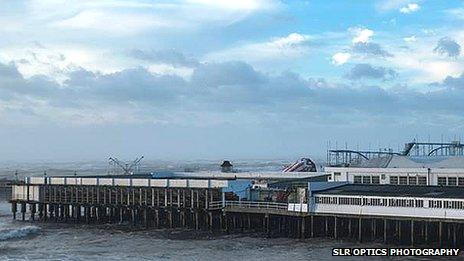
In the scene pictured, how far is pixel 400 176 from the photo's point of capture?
223 feet

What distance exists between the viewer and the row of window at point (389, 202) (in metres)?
46.3

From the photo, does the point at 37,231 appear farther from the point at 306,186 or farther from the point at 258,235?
the point at 306,186

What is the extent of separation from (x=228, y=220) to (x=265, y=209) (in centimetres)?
456

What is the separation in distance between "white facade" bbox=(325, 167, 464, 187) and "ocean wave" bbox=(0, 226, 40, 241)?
2826 cm

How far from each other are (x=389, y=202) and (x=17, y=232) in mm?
29080

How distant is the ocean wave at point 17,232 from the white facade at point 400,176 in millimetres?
28263

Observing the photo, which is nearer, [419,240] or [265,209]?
[419,240]

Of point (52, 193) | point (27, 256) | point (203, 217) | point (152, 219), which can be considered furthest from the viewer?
point (52, 193)

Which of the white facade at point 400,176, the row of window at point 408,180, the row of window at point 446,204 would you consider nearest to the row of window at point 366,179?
the white facade at point 400,176

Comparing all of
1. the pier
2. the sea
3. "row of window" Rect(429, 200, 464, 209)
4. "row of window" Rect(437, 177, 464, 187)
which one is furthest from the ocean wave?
"row of window" Rect(437, 177, 464, 187)

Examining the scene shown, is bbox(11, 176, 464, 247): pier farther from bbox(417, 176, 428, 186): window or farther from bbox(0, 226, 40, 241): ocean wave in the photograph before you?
bbox(417, 176, 428, 186): window

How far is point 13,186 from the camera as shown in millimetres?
71375

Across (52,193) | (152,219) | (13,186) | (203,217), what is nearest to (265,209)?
(203,217)

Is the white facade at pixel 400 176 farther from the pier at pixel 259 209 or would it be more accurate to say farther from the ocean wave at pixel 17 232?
the ocean wave at pixel 17 232
